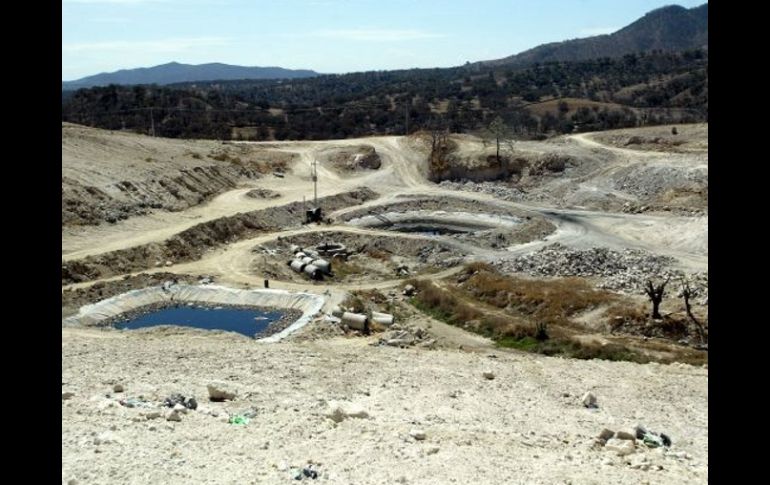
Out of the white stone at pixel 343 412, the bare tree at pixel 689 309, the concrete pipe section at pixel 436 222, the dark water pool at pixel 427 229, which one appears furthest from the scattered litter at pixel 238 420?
the dark water pool at pixel 427 229

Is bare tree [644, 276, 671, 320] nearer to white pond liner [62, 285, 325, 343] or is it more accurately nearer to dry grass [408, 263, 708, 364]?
dry grass [408, 263, 708, 364]

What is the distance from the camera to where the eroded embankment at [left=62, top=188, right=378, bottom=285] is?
A: 3091cm

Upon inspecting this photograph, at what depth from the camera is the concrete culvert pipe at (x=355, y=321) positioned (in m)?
25.8

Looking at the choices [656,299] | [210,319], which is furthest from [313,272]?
[656,299]

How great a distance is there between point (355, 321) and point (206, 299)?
715 centimetres

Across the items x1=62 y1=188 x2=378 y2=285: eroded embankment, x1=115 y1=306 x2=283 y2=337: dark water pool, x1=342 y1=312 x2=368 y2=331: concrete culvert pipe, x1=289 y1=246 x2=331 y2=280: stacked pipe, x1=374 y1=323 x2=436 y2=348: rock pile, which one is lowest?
x1=374 y1=323 x2=436 y2=348: rock pile

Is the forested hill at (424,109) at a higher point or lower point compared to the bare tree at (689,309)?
higher

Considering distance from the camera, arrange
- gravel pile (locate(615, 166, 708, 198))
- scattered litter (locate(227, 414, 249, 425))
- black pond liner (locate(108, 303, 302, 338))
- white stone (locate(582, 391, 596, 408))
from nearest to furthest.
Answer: scattered litter (locate(227, 414, 249, 425)), white stone (locate(582, 391, 596, 408)), black pond liner (locate(108, 303, 302, 338)), gravel pile (locate(615, 166, 708, 198))

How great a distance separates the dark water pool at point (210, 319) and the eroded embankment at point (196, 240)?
3307 millimetres

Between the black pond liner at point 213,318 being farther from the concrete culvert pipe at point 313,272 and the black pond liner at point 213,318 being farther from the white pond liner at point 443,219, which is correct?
the white pond liner at point 443,219

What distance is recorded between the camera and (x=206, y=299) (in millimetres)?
29797

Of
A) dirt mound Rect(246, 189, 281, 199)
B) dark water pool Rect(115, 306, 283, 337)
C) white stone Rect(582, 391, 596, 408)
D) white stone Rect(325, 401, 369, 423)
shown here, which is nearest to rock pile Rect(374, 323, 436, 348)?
dark water pool Rect(115, 306, 283, 337)

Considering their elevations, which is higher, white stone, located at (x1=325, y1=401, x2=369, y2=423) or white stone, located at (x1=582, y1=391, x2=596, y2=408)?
white stone, located at (x1=325, y1=401, x2=369, y2=423)
